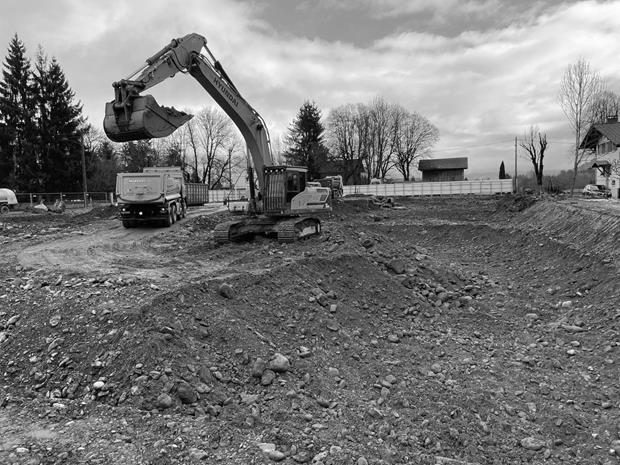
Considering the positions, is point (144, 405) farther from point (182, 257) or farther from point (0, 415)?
point (182, 257)

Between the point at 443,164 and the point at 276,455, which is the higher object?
the point at 443,164

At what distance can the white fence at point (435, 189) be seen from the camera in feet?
163

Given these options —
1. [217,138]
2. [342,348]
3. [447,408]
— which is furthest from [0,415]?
[217,138]

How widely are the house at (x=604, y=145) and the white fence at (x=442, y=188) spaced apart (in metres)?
8.36

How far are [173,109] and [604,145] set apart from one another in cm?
4544

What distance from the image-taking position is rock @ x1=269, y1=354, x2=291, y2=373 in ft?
18.8

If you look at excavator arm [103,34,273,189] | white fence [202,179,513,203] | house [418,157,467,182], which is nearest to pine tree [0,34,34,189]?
white fence [202,179,513,203]

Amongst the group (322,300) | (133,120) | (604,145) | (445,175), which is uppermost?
(604,145)

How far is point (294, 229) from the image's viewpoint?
12.4 metres

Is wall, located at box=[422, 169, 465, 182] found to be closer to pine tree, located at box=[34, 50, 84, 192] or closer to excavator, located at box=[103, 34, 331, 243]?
pine tree, located at box=[34, 50, 84, 192]

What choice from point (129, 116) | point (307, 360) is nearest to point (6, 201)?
point (129, 116)

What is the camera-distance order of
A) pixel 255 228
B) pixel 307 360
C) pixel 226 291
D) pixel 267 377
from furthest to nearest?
pixel 255 228 → pixel 226 291 → pixel 307 360 → pixel 267 377

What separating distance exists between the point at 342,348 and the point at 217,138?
6338 cm

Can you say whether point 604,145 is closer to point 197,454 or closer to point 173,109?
point 173,109
